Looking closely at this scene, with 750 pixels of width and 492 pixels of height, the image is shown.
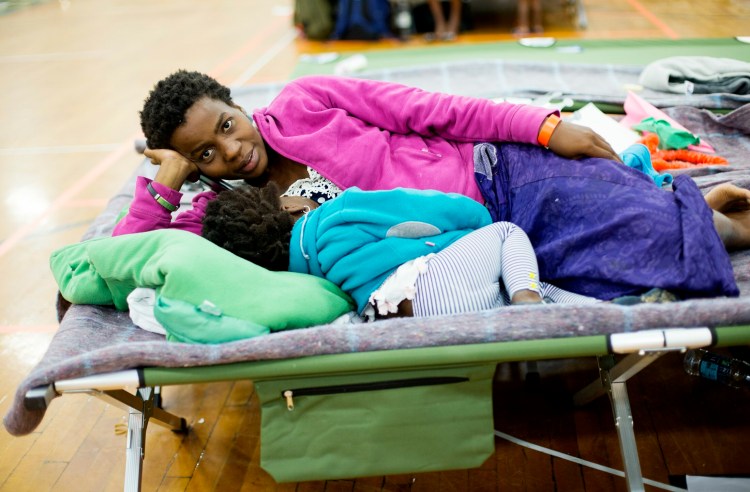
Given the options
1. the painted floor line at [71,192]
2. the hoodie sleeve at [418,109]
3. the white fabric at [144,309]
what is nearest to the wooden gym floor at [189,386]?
the painted floor line at [71,192]

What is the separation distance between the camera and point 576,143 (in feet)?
4.71

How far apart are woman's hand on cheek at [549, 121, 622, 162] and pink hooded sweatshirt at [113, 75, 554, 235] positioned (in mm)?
52

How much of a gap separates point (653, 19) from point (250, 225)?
4632mm

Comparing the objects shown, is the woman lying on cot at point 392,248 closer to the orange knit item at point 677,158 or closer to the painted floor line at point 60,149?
the orange knit item at point 677,158

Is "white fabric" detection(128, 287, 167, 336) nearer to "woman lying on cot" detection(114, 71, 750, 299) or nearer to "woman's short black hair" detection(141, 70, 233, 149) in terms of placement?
"woman lying on cot" detection(114, 71, 750, 299)

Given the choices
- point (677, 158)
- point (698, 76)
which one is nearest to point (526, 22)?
point (698, 76)

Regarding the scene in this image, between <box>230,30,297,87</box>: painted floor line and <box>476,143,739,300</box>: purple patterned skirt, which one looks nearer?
<box>476,143,739,300</box>: purple patterned skirt

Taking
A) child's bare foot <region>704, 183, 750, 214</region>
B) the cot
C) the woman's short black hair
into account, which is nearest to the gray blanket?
the cot

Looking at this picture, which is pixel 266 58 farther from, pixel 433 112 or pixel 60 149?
pixel 433 112

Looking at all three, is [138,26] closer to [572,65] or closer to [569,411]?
[572,65]

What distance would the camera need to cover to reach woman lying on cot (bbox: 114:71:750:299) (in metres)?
1.26

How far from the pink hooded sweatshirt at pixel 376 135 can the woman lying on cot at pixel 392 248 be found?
0.22 m

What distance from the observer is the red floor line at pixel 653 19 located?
172 inches

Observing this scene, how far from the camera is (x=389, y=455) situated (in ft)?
3.94
